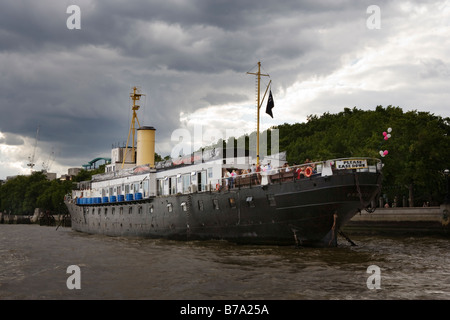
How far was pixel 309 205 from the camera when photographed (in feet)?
82.7

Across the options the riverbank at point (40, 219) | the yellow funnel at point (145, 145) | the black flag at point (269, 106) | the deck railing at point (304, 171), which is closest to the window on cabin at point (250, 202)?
the deck railing at point (304, 171)

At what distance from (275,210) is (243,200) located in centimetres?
250

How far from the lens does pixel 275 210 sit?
26422 millimetres

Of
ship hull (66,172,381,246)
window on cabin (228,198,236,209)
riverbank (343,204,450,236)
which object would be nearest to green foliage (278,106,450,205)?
riverbank (343,204,450,236)

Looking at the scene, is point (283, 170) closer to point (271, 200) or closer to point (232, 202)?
point (271, 200)

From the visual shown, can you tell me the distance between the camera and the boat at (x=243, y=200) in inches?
985

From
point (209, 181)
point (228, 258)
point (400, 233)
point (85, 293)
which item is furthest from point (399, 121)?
point (85, 293)

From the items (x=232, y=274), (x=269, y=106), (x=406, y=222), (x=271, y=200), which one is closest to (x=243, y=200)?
(x=271, y=200)

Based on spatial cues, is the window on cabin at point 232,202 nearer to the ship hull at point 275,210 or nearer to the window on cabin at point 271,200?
the ship hull at point 275,210

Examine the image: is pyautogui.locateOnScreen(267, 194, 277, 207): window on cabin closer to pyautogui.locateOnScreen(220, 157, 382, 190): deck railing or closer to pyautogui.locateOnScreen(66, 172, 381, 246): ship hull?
pyautogui.locateOnScreen(66, 172, 381, 246): ship hull

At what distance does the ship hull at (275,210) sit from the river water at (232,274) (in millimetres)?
1057

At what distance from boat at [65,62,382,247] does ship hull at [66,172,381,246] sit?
5 cm

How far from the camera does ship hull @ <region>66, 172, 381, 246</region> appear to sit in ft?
81.8

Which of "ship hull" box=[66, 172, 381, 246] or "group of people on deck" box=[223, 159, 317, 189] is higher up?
"group of people on deck" box=[223, 159, 317, 189]
